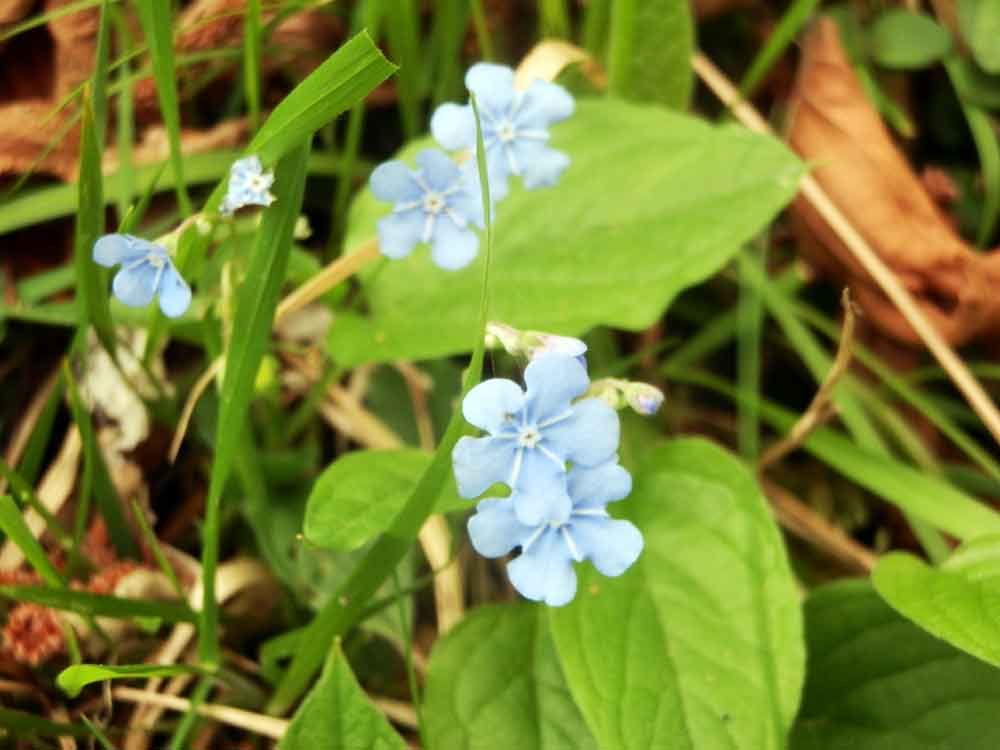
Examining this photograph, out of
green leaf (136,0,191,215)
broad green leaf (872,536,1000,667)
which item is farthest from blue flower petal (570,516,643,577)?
green leaf (136,0,191,215)

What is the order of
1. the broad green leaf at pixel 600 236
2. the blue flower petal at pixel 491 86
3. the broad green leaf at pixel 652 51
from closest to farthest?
the blue flower petal at pixel 491 86 < the broad green leaf at pixel 600 236 < the broad green leaf at pixel 652 51

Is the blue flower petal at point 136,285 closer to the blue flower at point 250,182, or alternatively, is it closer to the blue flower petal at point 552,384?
the blue flower at point 250,182

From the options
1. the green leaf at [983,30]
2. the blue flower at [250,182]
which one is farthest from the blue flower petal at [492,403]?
the green leaf at [983,30]

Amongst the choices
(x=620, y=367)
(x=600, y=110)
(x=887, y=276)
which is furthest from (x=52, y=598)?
(x=887, y=276)

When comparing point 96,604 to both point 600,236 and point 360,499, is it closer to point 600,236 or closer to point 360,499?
point 360,499

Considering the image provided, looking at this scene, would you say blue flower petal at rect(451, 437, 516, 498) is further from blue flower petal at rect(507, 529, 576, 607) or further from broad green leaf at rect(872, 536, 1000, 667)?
broad green leaf at rect(872, 536, 1000, 667)

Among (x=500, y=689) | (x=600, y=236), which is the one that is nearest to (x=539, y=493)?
(x=500, y=689)

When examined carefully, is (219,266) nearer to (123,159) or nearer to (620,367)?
(123,159)
